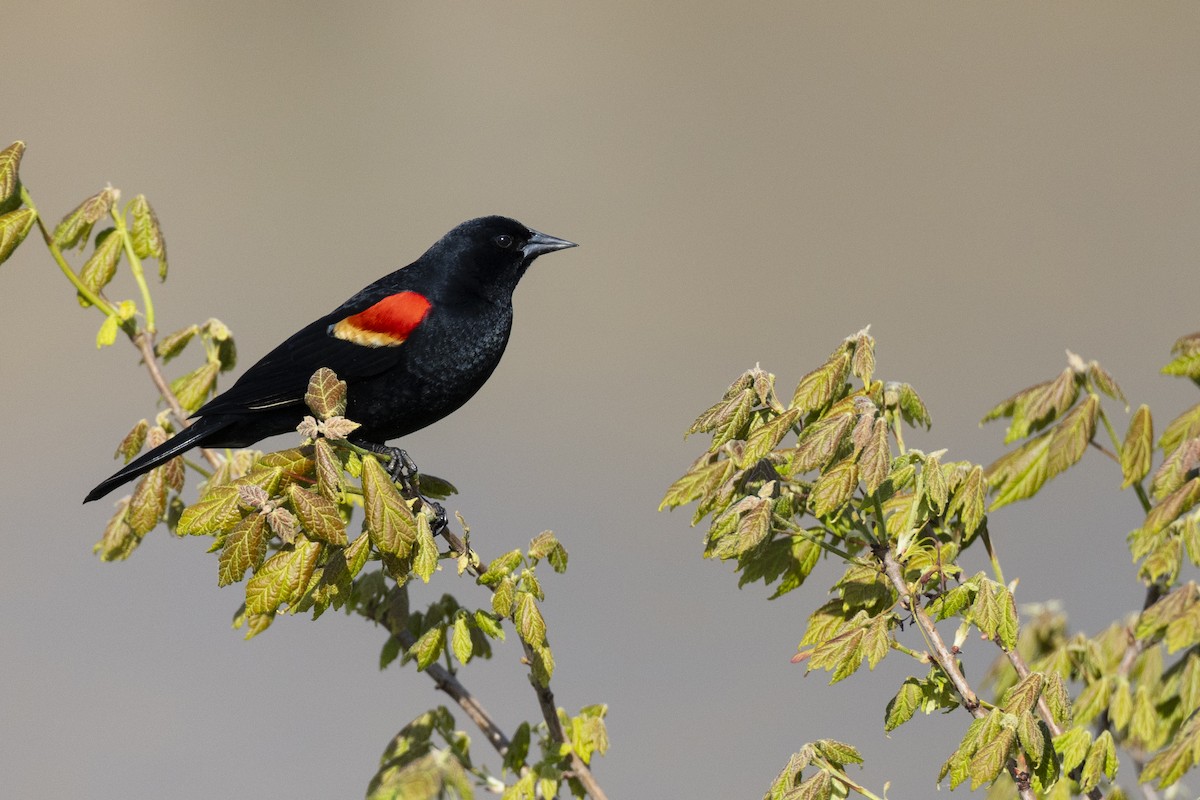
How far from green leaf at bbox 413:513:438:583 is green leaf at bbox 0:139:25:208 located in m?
0.84

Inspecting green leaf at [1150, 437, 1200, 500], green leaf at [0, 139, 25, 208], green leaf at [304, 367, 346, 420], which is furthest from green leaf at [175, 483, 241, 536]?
green leaf at [1150, 437, 1200, 500]

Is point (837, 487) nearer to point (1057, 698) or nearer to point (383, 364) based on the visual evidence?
point (1057, 698)

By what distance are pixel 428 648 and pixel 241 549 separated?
303 mm

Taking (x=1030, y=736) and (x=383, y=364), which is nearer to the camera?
(x=1030, y=736)

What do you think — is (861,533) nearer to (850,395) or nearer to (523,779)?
(850,395)

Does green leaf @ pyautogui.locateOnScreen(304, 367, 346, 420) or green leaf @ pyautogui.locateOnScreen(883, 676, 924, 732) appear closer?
green leaf @ pyautogui.locateOnScreen(883, 676, 924, 732)

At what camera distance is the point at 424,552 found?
1.45 metres

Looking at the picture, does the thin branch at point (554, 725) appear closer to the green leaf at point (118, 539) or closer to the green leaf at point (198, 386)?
the green leaf at point (118, 539)

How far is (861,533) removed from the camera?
1.40m

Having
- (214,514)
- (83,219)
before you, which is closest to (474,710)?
(214,514)

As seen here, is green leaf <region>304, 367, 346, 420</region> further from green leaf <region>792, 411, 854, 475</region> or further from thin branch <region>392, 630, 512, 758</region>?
green leaf <region>792, 411, 854, 475</region>

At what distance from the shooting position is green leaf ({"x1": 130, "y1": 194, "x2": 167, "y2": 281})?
80.4 inches

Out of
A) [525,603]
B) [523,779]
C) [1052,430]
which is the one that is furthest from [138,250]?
[1052,430]

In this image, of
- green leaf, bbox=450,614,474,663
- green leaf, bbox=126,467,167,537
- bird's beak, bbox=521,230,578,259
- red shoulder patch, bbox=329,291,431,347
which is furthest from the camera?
bird's beak, bbox=521,230,578,259
